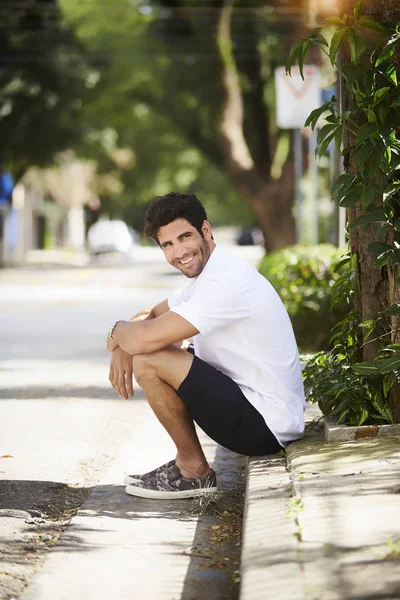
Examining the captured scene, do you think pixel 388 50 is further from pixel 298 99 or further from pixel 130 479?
pixel 298 99

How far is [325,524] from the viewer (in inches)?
164

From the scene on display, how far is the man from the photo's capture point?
221 inches

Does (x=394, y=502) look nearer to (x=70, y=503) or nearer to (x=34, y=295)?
(x=70, y=503)

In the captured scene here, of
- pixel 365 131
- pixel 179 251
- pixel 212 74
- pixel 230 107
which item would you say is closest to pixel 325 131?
pixel 365 131

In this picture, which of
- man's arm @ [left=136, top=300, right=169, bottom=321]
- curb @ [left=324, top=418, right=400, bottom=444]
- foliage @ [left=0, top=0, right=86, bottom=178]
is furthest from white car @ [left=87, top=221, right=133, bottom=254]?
curb @ [left=324, top=418, right=400, bottom=444]

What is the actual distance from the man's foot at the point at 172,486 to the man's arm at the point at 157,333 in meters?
0.73

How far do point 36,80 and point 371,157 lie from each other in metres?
34.2

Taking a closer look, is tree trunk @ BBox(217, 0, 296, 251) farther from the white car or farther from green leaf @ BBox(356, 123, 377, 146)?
green leaf @ BBox(356, 123, 377, 146)

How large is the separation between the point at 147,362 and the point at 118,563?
4.08 feet

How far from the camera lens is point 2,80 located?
3756 centimetres

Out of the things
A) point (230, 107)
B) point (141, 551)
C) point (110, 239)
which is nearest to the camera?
point (141, 551)

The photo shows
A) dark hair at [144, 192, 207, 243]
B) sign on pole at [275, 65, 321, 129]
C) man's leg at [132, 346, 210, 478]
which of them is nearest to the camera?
man's leg at [132, 346, 210, 478]

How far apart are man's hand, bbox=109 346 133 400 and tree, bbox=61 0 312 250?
81.3ft

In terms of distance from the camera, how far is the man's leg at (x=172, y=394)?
5.66m
